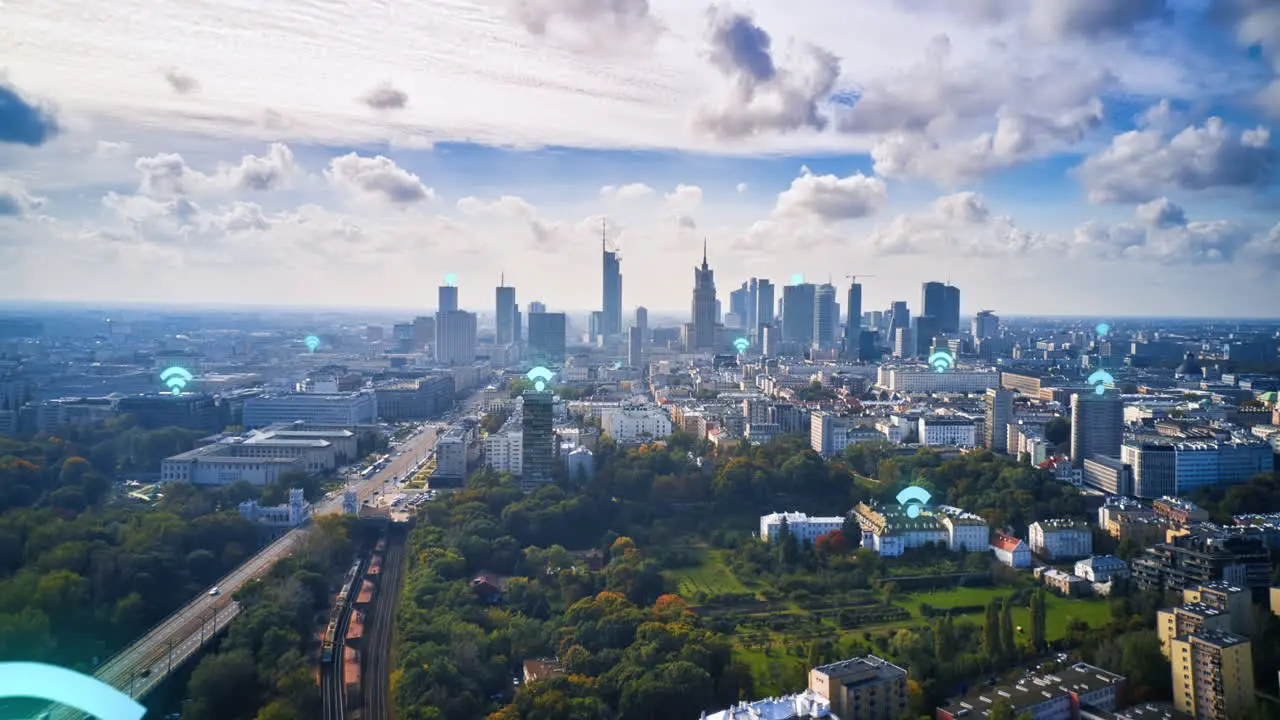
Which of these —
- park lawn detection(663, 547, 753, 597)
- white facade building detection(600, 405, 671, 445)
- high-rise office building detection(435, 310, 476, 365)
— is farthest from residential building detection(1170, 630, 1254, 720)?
high-rise office building detection(435, 310, 476, 365)

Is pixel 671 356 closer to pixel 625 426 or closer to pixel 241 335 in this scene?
pixel 241 335

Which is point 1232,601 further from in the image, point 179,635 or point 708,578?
point 179,635

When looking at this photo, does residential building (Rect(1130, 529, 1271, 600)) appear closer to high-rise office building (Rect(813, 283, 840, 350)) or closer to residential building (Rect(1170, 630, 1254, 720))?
residential building (Rect(1170, 630, 1254, 720))

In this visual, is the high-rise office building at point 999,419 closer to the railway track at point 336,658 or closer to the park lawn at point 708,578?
the park lawn at point 708,578

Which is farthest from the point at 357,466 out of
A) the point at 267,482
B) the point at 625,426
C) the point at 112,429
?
the point at 625,426

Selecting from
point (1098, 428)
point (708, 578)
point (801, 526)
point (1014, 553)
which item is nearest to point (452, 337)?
point (1098, 428)

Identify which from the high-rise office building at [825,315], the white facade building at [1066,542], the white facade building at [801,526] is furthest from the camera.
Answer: the high-rise office building at [825,315]

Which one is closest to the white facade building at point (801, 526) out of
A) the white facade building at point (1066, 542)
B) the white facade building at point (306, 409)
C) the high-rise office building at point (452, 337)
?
the white facade building at point (1066, 542)
